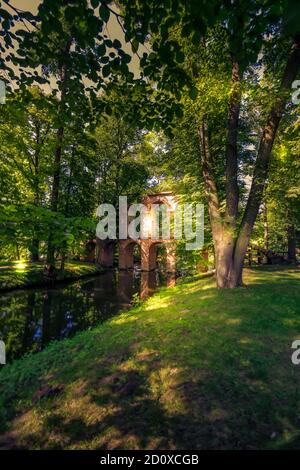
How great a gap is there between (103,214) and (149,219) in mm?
5876

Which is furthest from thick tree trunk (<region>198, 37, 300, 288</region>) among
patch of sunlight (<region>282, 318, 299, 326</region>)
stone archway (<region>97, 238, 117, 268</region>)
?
stone archway (<region>97, 238, 117, 268</region>)

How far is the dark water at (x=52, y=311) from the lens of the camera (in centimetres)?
1008

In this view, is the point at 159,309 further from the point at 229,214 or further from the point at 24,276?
the point at 24,276

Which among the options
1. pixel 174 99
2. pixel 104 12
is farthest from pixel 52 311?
pixel 104 12

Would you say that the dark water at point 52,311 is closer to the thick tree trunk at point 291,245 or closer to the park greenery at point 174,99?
the park greenery at point 174,99

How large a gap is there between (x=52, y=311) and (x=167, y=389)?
10930mm

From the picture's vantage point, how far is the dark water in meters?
10.1

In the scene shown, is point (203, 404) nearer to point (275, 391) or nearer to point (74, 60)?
point (275, 391)

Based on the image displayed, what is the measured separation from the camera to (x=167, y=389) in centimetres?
443

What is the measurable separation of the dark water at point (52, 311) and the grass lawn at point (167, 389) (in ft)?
11.2

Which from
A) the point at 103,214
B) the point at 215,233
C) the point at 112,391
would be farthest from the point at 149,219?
the point at 112,391

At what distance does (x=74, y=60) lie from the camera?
11.3 feet
